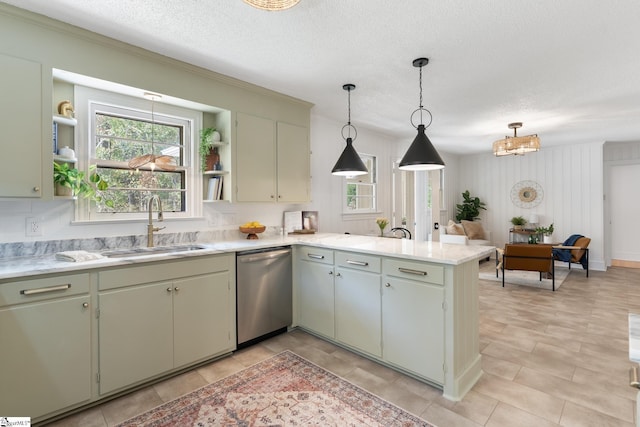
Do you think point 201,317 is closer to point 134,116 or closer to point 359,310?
point 359,310

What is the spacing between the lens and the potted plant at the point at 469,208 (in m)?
7.69

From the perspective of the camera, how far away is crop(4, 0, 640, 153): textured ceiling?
203 centimetres

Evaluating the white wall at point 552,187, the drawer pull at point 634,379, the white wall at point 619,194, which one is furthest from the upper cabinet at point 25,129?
the white wall at point 619,194

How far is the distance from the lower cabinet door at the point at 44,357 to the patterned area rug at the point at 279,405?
17.4 inches

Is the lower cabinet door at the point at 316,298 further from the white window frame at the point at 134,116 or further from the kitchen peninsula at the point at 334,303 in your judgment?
the white window frame at the point at 134,116

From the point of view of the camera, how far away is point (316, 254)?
3074 millimetres

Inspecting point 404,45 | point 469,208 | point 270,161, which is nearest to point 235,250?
point 270,161

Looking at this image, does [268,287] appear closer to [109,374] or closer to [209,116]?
[109,374]

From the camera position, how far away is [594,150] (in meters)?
6.30

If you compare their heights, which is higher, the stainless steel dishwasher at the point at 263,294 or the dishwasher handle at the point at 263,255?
the dishwasher handle at the point at 263,255

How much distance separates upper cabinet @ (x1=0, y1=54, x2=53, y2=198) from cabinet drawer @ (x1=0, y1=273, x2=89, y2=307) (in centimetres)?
64

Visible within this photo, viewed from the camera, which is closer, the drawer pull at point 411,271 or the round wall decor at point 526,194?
the drawer pull at point 411,271

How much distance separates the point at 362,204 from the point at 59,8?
4.03 m

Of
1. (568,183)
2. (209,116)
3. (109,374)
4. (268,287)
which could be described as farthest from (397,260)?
(568,183)
